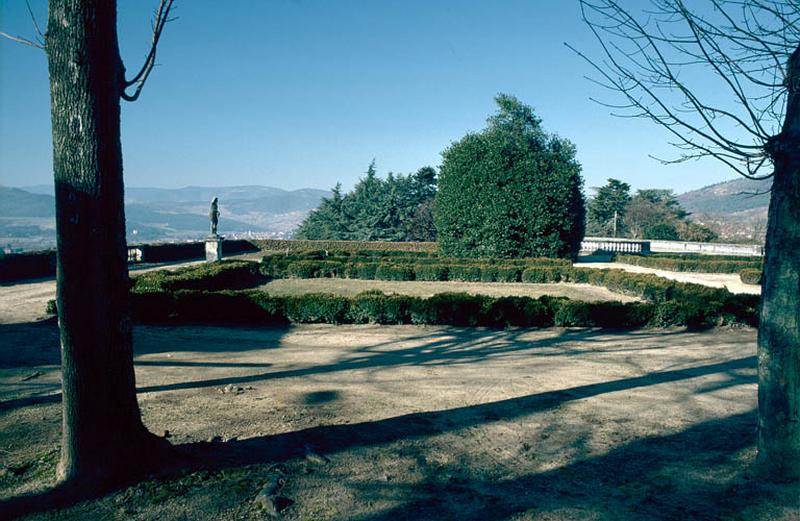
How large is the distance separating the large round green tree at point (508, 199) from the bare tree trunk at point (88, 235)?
26052 mm

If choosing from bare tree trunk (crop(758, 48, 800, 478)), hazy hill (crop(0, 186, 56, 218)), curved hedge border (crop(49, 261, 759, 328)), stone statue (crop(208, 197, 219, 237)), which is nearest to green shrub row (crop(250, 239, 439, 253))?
stone statue (crop(208, 197, 219, 237))

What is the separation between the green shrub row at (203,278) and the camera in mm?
14128

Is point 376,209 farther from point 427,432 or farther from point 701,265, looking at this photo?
point 427,432

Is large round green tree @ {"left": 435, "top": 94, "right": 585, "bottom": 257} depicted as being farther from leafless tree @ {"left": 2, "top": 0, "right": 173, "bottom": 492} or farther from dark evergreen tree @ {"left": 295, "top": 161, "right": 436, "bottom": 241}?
leafless tree @ {"left": 2, "top": 0, "right": 173, "bottom": 492}

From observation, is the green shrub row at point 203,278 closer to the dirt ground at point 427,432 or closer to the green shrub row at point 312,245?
the dirt ground at point 427,432

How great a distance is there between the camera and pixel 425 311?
11.2 m

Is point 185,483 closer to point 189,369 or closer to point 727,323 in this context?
point 189,369

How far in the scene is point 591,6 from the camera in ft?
12.8

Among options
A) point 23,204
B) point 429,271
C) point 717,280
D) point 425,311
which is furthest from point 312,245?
point 23,204

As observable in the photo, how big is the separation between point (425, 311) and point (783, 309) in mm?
8001

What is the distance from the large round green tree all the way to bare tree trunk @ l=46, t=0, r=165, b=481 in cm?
2605

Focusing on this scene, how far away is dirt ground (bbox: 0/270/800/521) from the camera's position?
11.0ft

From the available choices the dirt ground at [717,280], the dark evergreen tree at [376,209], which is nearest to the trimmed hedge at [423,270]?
the dirt ground at [717,280]

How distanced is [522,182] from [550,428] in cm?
2494
